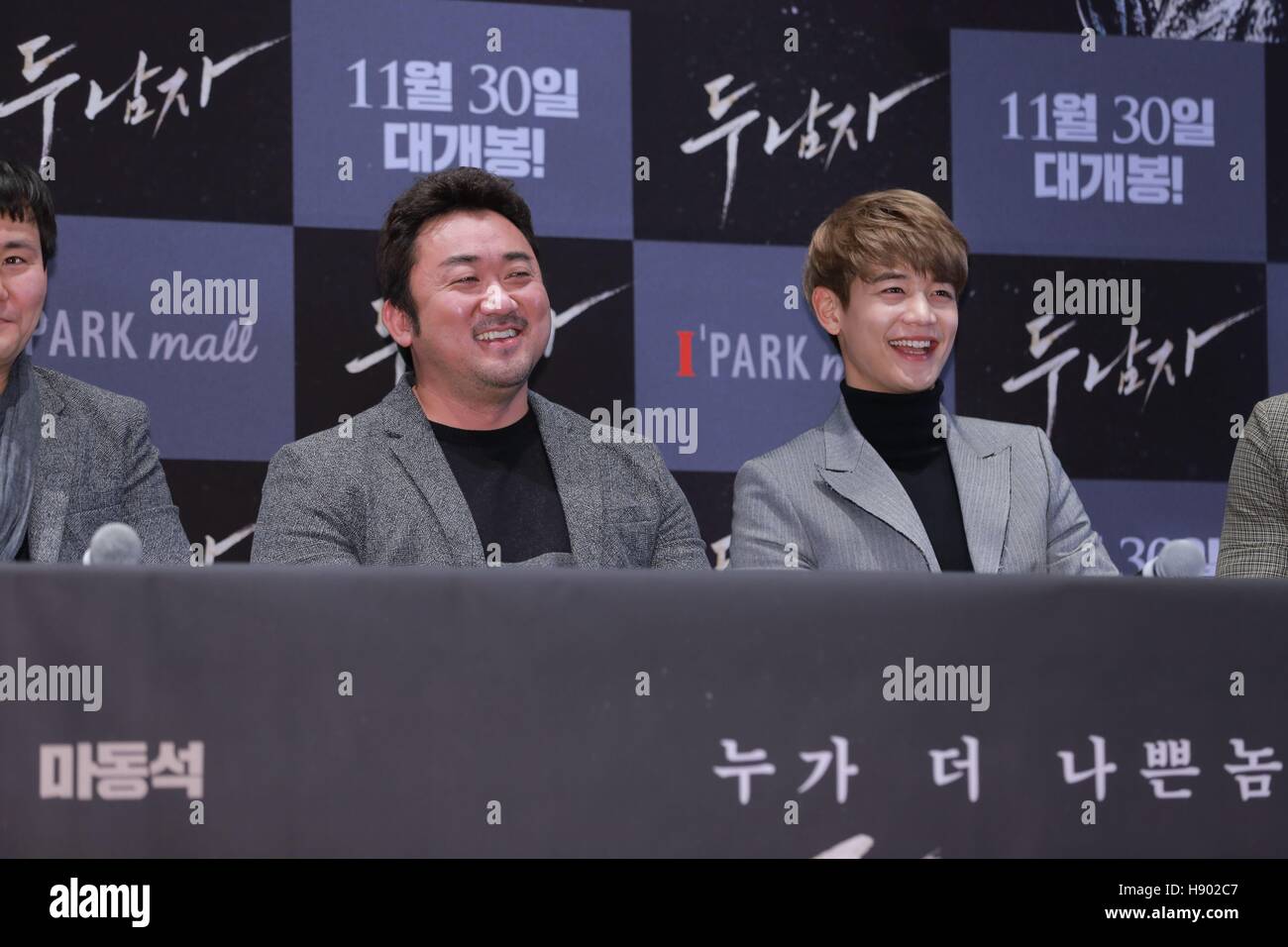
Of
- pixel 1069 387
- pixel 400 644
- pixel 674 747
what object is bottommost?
pixel 674 747

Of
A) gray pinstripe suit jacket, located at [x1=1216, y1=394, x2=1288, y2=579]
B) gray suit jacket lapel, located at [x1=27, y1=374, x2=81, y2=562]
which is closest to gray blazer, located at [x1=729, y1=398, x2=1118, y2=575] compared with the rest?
gray pinstripe suit jacket, located at [x1=1216, y1=394, x2=1288, y2=579]

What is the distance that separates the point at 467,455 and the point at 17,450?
0.73m

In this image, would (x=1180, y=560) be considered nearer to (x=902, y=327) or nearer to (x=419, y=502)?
(x=902, y=327)

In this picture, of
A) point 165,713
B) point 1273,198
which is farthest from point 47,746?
point 1273,198

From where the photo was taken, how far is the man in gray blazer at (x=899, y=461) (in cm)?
270

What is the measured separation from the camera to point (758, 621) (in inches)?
64.9

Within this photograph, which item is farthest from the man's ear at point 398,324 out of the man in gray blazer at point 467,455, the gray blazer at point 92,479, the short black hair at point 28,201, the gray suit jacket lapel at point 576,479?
the short black hair at point 28,201

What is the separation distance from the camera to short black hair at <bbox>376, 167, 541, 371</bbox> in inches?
114

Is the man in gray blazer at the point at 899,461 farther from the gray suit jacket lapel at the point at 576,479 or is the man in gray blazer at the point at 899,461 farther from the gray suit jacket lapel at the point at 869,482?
the gray suit jacket lapel at the point at 576,479

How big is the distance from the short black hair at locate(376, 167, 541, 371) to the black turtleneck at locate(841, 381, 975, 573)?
0.68m

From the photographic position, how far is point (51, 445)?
2607 mm

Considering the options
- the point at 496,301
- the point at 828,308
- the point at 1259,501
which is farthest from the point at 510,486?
the point at 1259,501

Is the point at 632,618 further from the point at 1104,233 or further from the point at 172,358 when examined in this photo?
the point at 1104,233
